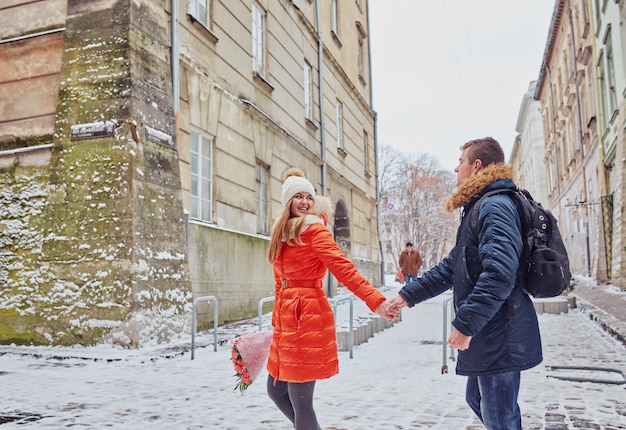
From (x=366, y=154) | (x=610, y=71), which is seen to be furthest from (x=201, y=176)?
(x=610, y=71)

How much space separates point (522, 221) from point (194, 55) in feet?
26.5

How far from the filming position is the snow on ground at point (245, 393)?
14.0 ft

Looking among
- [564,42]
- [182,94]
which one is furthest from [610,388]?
[564,42]

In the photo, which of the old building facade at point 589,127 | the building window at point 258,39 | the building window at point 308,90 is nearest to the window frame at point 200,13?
the building window at point 258,39

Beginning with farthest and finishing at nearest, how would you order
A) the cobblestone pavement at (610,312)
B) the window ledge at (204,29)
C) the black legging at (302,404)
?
1. the window ledge at (204,29)
2. the cobblestone pavement at (610,312)
3. the black legging at (302,404)

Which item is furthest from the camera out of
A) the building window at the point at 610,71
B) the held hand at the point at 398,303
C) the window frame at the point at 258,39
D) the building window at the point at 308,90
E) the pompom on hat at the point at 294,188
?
the building window at the point at 610,71

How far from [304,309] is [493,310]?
106 cm

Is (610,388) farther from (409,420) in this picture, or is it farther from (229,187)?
(229,187)

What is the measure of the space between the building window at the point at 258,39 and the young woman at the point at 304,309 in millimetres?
9619

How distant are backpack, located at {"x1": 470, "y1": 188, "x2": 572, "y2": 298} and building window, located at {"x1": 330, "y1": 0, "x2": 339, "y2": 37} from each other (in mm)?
17042

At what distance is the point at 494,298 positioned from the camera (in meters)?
2.46

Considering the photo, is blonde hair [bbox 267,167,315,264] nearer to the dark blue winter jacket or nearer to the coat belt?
the coat belt

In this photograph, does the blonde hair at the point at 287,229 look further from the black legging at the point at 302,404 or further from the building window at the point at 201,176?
the building window at the point at 201,176

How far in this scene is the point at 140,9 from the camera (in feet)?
26.9
